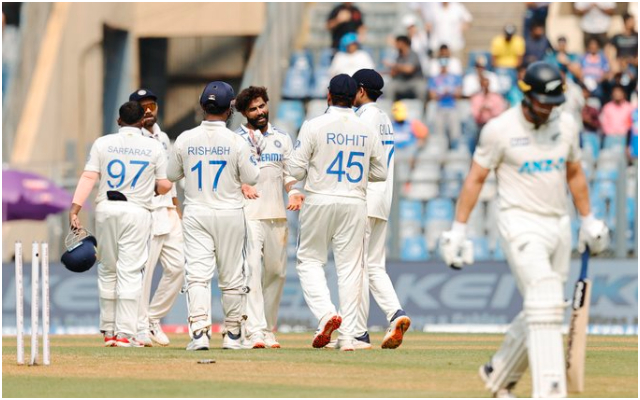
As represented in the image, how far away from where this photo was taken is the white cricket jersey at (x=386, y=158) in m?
13.5

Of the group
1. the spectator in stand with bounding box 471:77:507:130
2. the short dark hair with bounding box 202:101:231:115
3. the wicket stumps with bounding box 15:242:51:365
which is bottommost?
the wicket stumps with bounding box 15:242:51:365

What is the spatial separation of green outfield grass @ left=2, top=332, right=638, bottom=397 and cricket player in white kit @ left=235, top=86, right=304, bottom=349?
0.36 m

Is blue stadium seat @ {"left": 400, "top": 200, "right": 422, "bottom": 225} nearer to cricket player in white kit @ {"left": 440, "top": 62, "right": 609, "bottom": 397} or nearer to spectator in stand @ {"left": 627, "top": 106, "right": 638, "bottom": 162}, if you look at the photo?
spectator in stand @ {"left": 627, "top": 106, "right": 638, "bottom": 162}

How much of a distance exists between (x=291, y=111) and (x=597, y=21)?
579cm

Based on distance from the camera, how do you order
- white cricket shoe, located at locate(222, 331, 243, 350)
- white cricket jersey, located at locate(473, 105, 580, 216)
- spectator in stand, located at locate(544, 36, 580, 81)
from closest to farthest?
white cricket jersey, located at locate(473, 105, 580, 216)
white cricket shoe, located at locate(222, 331, 243, 350)
spectator in stand, located at locate(544, 36, 580, 81)

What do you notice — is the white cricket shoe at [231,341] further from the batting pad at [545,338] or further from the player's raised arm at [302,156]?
the batting pad at [545,338]

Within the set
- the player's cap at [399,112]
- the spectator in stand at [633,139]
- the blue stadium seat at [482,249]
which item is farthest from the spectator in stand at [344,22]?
the blue stadium seat at [482,249]

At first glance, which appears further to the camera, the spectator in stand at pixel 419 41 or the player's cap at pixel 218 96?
the spectator in stand at pixel 419 41

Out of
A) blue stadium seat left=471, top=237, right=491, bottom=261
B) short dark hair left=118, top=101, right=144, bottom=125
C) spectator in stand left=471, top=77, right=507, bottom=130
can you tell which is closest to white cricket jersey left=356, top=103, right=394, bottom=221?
short dark hair left=118, top=101, right=144, bottom=125

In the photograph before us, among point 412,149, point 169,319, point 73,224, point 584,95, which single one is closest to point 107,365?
point 73,224

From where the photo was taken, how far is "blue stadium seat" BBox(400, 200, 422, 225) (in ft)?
69.3

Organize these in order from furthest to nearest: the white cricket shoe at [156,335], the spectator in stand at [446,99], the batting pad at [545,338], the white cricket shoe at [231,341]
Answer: the spectator in stand at [446,99], the white cricket shoe at [156,335], the white cricket shoe at [231,341], the batting pad at [545,338]

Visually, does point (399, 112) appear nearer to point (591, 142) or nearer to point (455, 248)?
point (591, 142)

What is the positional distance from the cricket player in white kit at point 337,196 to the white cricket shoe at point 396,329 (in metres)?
0.39
